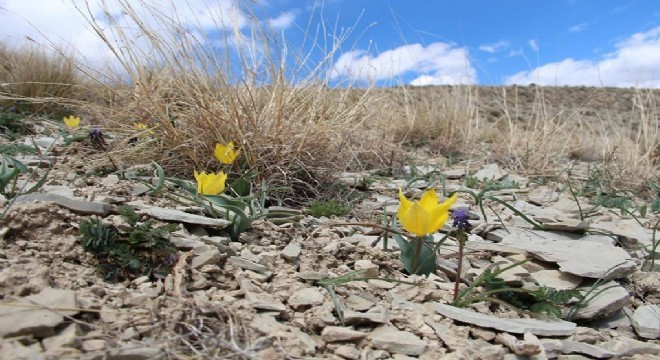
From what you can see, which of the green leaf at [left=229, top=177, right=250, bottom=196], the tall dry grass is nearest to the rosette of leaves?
the green leaf at [left=229, top=177, right=250, bottom=196]

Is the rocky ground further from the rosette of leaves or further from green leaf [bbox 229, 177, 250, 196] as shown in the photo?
green leaf [bbox 229, 177, 250, 196]

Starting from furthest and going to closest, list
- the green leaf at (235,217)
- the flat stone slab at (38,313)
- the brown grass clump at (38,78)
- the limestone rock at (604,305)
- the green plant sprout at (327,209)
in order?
the brown grass clump at (38,78), the green plant sprout at (327,209), the green leaf at (235,217), the limestone rock at (604,305), the flat stone slab at (38,313)

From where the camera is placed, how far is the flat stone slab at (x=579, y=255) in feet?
5.11

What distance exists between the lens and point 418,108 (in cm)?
509

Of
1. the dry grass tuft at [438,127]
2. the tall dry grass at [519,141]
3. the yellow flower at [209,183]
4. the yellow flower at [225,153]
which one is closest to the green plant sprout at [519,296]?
the yellow flower at [209,183]

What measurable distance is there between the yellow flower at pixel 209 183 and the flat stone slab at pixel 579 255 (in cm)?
103

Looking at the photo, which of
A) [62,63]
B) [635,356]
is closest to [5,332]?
[635,356]

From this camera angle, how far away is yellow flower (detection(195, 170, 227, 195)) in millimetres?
1702

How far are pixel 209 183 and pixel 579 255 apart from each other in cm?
124

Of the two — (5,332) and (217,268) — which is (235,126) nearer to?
(217,268)

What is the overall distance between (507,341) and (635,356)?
12.1 inches

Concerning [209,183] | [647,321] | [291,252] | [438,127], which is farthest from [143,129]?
[438,127]

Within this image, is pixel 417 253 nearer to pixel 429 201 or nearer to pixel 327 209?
pixel 429 201

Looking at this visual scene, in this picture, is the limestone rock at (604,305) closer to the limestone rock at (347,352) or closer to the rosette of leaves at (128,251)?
the limestone rock at (347,352)
